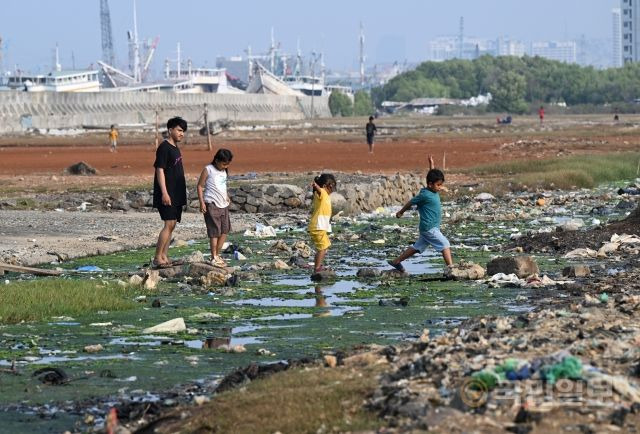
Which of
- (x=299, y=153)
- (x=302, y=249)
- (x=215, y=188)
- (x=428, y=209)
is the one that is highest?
(x=215, y=188)

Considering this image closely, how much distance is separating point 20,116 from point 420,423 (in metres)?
86.3

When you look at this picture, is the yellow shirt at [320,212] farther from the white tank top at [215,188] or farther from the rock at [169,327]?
the rock at [169,327]

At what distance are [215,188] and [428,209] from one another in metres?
2.28

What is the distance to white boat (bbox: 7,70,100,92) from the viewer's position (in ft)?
472

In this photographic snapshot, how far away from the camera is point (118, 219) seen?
22.3m

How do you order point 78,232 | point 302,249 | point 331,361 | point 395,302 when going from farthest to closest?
1. point 78,232
2. point 302,249
3. point 395,302
4. point 331,361

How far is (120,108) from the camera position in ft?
351

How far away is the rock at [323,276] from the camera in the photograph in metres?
14.7

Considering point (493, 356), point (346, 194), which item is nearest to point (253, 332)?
point (493, 356)

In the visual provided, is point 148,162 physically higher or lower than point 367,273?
lower

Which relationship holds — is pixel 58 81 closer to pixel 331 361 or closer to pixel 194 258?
pixel 194 258

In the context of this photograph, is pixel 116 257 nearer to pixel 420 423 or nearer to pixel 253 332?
pixel 253 332

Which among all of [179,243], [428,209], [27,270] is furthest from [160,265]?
[179,243]

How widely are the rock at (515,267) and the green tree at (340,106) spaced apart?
150 metres
